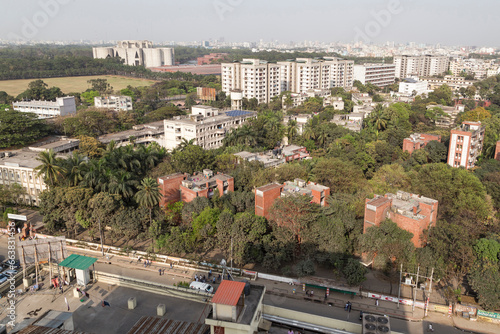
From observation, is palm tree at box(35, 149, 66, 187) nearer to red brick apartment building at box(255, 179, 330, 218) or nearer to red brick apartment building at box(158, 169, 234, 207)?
red brick apartment building at box(158, 169, 234, 207)

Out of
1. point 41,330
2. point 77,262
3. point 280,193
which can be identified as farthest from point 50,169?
point 41,330

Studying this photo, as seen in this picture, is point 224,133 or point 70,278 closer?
point 70,278

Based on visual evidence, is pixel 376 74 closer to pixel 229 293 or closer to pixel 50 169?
pixel 50 169

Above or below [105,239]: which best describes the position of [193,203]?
above

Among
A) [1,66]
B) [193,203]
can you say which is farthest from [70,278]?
[1,66]

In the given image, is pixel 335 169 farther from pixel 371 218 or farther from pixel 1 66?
pixel 1 66

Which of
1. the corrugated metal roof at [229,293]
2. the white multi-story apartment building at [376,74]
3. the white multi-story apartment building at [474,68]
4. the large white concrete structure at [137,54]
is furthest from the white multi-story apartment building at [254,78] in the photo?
the large white concrete structure at [137,54]
